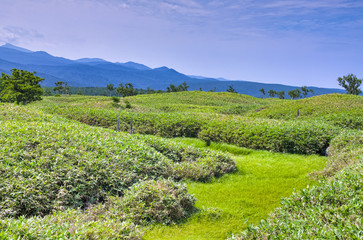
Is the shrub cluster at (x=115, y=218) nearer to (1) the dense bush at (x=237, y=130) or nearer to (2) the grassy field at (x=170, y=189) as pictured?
(2) the grassy field at (x=170, y=189)

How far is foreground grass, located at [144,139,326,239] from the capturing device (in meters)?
6.20

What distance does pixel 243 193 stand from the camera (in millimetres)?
8680

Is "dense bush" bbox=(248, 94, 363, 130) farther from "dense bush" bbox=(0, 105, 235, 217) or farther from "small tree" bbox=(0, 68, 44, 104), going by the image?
"small tree" bbox=(0, 68, 44, 104)

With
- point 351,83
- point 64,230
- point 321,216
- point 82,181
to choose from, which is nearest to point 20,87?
point 82,181

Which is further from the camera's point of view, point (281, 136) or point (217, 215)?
point (281, 136)

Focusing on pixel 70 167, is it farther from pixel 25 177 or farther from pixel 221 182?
pixel 221 182

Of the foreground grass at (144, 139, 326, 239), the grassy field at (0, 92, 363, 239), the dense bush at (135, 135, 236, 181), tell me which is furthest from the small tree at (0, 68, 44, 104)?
the foreground grass at (144, 139, 326, 239)

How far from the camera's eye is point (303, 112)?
30.8 m

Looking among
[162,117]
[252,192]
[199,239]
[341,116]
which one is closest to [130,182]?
[199,239]

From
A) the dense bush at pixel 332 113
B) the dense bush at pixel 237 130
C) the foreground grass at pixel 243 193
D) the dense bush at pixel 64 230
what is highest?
the dense bush at pixel 332 113

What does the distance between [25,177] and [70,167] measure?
118cm

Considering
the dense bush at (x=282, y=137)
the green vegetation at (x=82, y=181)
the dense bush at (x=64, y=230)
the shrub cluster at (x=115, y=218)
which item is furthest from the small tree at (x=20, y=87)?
the dense bush at (x=64, y=230)

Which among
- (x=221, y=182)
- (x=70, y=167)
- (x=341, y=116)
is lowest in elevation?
(x=221, y=182)

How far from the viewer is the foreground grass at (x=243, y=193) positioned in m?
6.20
